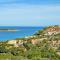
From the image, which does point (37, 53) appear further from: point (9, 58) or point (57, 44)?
point (57, 44)

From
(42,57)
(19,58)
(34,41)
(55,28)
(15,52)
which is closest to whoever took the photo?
(19,58)

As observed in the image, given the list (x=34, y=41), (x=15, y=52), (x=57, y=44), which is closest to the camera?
(x=15, y=52)

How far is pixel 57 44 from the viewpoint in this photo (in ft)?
118

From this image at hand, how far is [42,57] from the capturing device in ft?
85.7

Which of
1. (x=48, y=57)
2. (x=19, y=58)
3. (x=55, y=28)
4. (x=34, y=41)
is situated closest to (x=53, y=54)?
(x=48, y=57)

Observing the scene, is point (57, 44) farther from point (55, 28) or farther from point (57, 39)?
point (55, 28)

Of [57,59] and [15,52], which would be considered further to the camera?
[15,52]

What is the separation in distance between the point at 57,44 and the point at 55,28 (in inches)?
715

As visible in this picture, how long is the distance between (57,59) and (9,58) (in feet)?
12.5

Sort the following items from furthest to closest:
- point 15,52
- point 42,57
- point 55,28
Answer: point 55,28 < point 15,52 < point 42,57

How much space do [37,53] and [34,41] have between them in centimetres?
1215

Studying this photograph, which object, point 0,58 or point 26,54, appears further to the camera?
point 26,54

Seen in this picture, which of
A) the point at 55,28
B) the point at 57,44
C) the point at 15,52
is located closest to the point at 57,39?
the point at 57,44

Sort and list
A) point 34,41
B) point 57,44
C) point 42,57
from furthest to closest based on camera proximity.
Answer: point 34,41, point 57,44, point 42,57
